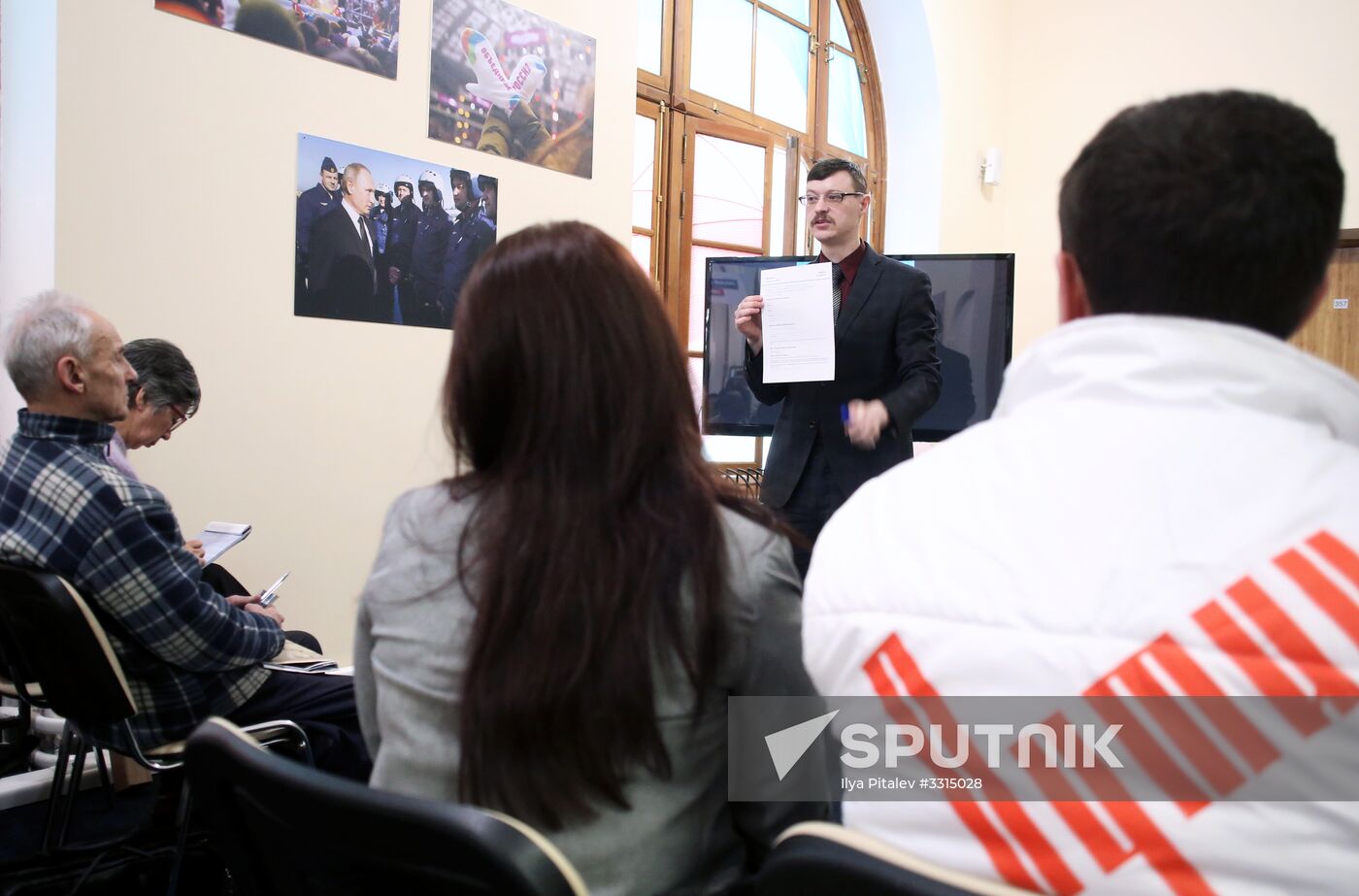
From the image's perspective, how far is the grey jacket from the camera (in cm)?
90

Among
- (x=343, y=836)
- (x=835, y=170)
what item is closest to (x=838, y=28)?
(x=835, y=170)

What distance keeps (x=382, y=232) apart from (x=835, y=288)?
60.9 inches

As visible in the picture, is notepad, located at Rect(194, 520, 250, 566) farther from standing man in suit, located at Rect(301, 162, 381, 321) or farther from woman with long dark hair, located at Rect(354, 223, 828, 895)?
woman with long dark hair, located at Rect(354, 223, 828, 895)

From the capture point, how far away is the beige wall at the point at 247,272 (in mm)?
2646

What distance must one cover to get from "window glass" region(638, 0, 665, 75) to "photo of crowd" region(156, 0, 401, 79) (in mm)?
1728

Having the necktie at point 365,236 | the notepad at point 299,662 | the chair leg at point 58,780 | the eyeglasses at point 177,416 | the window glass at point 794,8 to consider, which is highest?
the window glass at point 794,8

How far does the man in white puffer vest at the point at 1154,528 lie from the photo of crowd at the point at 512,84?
3.04 meters

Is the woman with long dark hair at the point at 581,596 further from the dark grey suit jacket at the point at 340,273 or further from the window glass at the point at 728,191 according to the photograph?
the window glass at the point at 728,191

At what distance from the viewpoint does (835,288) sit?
9.27 feet

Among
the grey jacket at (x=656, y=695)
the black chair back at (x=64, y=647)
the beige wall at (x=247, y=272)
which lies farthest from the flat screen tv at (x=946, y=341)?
the grey jacket at (x=656, y=695)

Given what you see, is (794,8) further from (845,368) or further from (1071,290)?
(1071,290)

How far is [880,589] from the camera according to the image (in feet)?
2.36

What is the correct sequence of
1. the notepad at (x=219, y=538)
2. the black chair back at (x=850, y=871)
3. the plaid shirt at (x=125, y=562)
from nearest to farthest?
the black chair back at (x=850, y=871)
the plaid shirt at (x=125, y=562)
the notepad at (x=219, y=538)

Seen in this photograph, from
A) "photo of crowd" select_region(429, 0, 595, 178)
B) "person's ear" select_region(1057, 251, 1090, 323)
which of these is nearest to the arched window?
"photo of crowd" select_region(429, 0, 595, 178)
